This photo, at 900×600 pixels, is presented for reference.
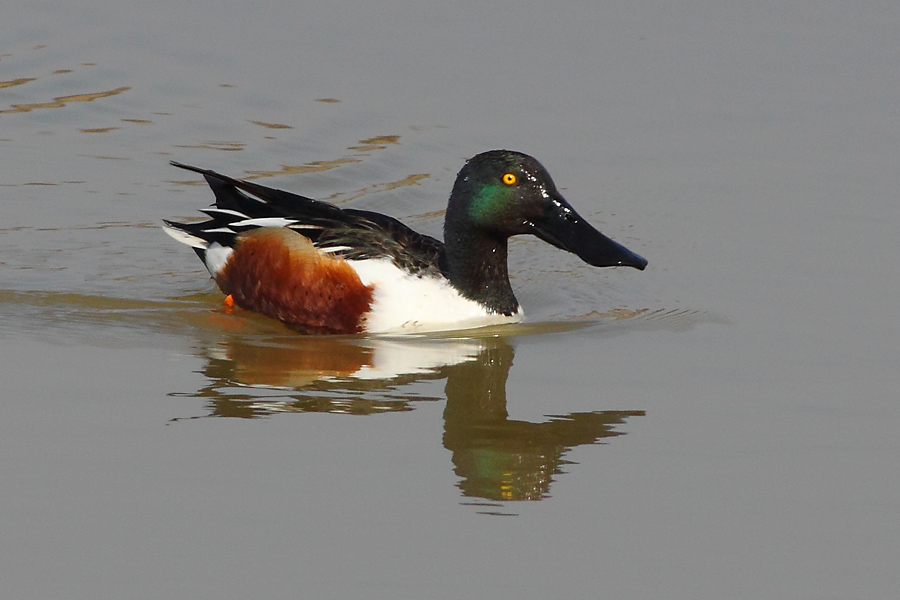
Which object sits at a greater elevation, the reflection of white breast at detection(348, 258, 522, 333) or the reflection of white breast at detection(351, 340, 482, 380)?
the reflection of white breast at detection(348, 258, 522, 333)

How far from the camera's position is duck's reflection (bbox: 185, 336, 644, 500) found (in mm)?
5512

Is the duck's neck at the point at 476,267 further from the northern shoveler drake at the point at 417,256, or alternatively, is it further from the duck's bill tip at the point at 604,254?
the duck's bill tip at the point at 604,254

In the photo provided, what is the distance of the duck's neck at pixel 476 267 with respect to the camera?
789cm

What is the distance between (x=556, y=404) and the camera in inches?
247

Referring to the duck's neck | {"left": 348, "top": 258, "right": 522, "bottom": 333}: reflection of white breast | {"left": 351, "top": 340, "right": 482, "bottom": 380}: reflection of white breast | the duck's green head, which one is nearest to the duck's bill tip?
the duck's green head

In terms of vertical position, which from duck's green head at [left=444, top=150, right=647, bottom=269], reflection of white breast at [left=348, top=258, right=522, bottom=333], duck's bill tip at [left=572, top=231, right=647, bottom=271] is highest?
duck's green head at [left=444, top=150, right=647, bottom=269]

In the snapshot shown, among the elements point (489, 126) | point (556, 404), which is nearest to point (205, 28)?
point (489, 126)

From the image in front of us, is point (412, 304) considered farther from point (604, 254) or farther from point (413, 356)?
point (604, 254)

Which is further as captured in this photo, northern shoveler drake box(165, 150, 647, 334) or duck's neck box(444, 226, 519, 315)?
duck's neck box(444, 226, 519, 315)

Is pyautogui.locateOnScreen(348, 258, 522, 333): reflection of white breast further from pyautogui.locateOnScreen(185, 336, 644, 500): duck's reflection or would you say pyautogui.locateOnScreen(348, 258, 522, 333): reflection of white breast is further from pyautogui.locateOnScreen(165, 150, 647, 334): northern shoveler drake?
pyautogui.locateOnScreen(185, 336, 644, 500): duck's reflection

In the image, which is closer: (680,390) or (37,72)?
(680,390)

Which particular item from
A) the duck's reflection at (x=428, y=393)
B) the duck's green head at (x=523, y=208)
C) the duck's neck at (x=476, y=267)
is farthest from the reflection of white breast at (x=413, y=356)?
the duck's green head at (x=523, y=208)

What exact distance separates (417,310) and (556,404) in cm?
162

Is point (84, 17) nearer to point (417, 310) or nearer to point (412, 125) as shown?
point (412, 125)
